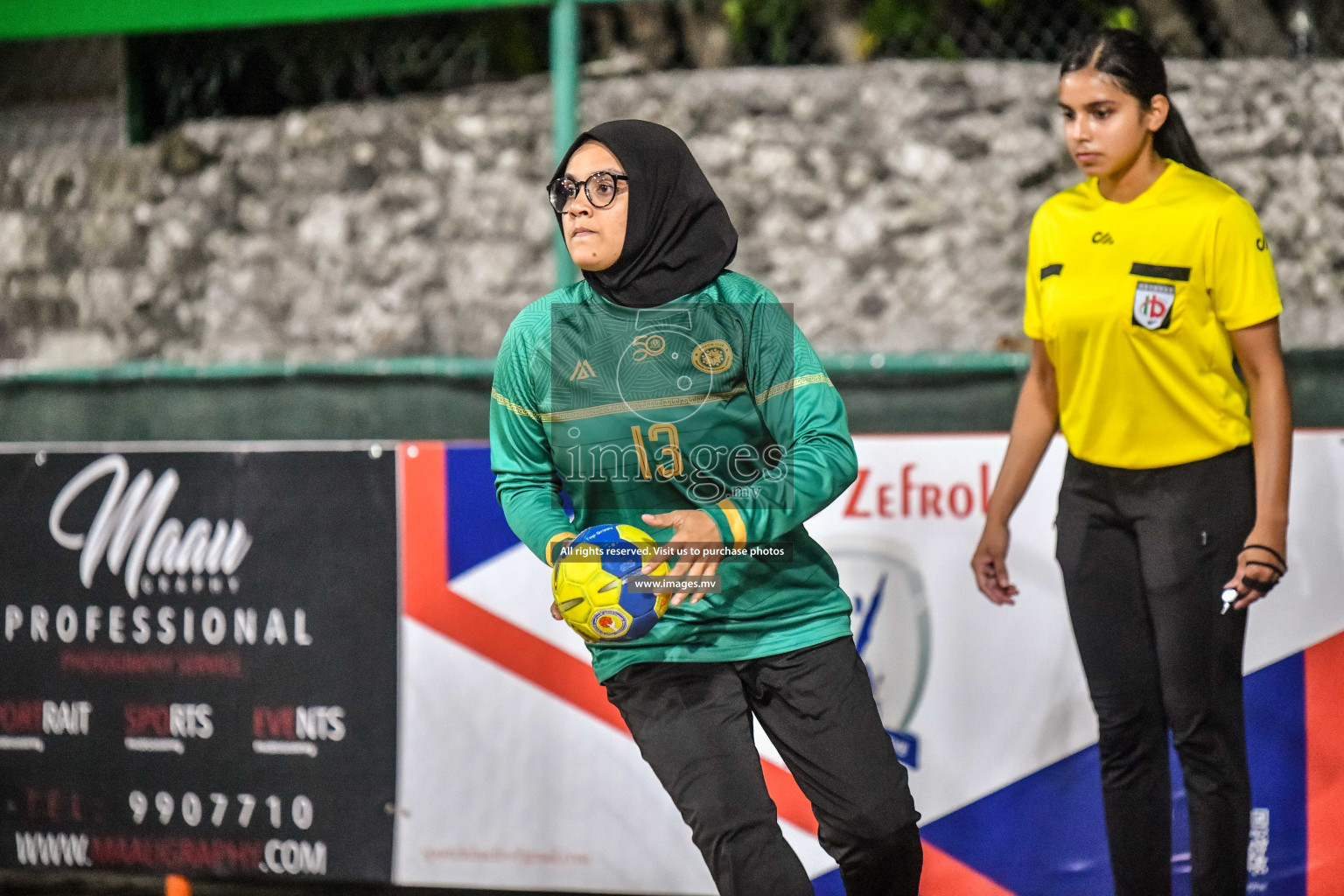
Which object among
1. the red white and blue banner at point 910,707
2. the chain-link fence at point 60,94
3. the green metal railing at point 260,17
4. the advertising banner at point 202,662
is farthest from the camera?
the chain-link fence at point 60,94

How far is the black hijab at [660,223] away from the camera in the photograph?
2363mm

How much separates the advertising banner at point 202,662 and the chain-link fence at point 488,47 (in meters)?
2.34

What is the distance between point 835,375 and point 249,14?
2473 millimetres

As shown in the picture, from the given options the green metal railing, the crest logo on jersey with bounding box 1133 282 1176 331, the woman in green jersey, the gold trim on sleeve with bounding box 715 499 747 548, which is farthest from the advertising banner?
the crest logo on jersey with bounding box 1133 282 1176 331

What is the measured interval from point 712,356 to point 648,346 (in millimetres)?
123

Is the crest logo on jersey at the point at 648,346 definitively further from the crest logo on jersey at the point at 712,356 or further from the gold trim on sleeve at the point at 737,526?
the gold trim on sleeve at the point at 737,526

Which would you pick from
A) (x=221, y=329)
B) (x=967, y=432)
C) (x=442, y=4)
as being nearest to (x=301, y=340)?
(x=221, y=329)

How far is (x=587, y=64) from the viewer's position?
19.7 feet

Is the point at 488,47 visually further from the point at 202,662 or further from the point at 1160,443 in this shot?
the point at 1160,443

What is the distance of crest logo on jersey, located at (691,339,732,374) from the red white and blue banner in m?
1.31

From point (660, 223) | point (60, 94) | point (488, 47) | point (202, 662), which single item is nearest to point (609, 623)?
point (660, 223)


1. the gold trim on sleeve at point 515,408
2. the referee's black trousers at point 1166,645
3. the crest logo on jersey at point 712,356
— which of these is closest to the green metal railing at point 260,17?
the gold trim on sleeve at point 515,408

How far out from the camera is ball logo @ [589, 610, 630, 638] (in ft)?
7.35

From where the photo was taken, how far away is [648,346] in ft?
7.97
